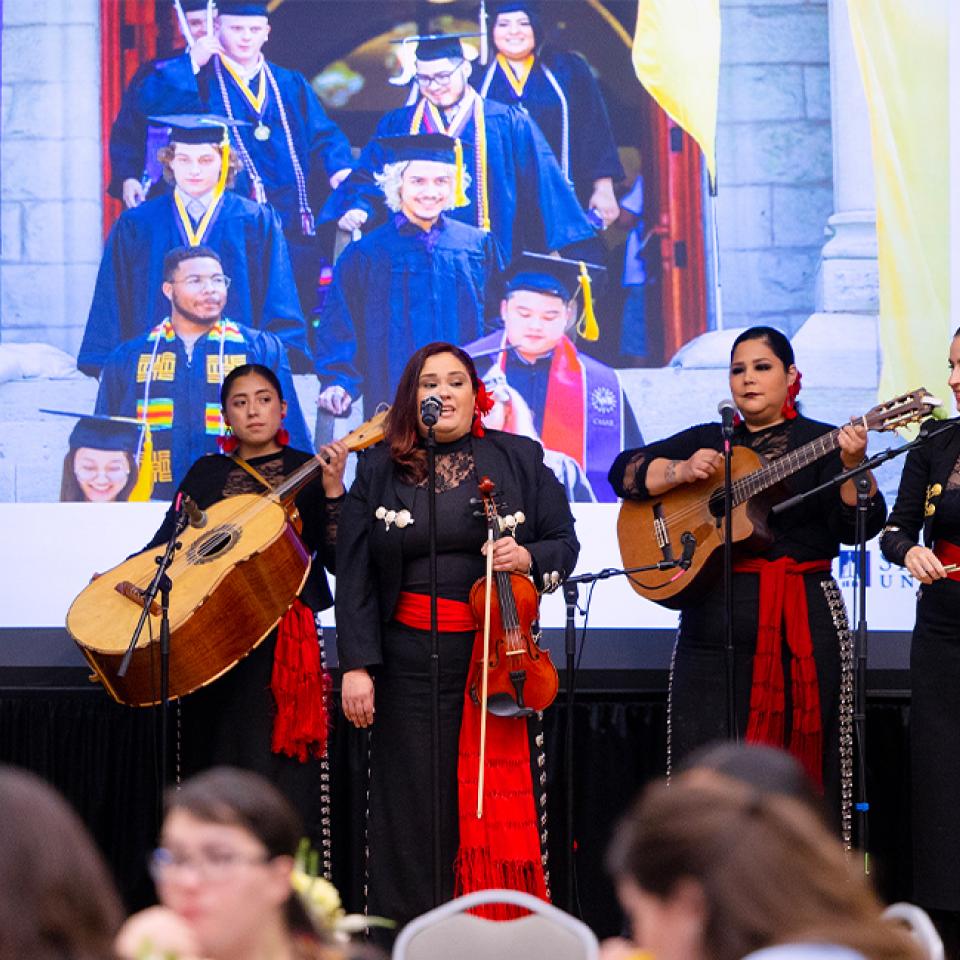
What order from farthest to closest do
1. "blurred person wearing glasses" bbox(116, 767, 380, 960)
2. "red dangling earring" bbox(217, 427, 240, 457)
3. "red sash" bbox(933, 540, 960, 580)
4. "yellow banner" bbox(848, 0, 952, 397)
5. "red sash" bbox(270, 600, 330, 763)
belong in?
A: "yellow banner" bbox(848, 0, 952, 397) < "red dangling earring" bbox(217, 427, 240, 457) < "red sash" bbox(270, 600, 330, 763) < "red sash" bbox(933, 540, 960, 580) < "blurred person wearing glasses" bbox(116, 767, 380, 960)

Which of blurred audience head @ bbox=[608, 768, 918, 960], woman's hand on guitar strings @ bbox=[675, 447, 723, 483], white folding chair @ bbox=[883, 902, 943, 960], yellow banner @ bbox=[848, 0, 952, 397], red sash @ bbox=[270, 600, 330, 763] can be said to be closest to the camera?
blurred audience head @ bbox=[608, 768, 918, 960]

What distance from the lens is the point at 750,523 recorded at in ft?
13.9

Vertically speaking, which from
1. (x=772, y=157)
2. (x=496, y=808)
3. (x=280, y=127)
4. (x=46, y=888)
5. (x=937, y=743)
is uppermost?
(x=280, y=127)

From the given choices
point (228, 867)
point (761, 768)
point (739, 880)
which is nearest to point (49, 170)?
point (228, 867)

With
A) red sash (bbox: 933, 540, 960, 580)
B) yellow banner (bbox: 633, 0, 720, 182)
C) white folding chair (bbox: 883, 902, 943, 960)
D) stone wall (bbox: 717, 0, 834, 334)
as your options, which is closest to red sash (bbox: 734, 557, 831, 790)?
red sash (bbox: 933, 540, 960, 580)

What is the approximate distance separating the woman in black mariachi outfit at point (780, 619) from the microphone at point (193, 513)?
1381mm

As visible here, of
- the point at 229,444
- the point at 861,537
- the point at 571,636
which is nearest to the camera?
the point at 861,537

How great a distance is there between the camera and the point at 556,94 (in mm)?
5434

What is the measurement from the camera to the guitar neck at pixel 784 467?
4.18m

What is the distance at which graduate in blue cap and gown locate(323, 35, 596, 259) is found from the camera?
5.41 meters

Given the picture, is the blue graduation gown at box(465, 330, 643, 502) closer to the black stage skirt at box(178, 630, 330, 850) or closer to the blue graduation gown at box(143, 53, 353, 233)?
the blue graduation gown at box(143, 53, 353, 233)

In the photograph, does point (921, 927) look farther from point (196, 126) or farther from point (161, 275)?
point (196, 126)

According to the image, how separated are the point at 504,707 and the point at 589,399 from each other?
69.5 inches

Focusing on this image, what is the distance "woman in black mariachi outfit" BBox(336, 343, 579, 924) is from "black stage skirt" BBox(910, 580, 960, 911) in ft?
3.37
